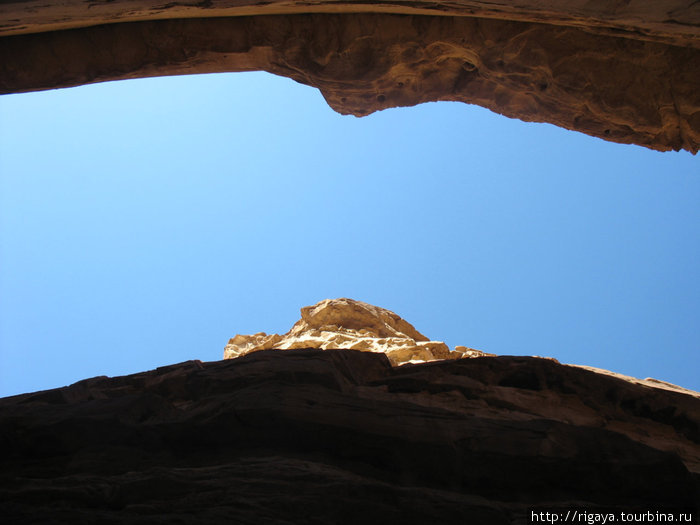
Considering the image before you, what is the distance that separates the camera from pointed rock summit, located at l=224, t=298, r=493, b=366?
16766mm

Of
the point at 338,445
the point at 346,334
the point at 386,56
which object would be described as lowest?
the point at 338,445

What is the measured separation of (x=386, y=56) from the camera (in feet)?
36.0

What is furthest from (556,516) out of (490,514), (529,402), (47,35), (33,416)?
(47,35)

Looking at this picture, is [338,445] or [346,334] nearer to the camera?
[338,445]

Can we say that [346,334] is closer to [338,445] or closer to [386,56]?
[386,56]

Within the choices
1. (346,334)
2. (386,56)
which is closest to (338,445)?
(386,56)

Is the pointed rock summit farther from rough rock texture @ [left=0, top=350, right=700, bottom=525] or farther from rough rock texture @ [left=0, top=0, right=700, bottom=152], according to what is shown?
rough rock texture @ [left=0, top=0, right=700, bottom=152]

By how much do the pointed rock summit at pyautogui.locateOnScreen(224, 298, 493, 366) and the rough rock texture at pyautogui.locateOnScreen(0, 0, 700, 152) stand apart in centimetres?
796

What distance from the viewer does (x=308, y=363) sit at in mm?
9055

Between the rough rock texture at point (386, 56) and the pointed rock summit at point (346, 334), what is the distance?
7.96 m

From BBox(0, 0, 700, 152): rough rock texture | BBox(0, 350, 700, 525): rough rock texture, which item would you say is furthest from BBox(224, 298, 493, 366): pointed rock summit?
BBox(0, 0, 700, 152): rough rock texture

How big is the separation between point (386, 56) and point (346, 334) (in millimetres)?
9792

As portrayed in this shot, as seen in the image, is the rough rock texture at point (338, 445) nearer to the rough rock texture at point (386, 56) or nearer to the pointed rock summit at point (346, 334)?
the rough rock texture at point (386, 56)

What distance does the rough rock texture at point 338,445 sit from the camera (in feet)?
21.1
